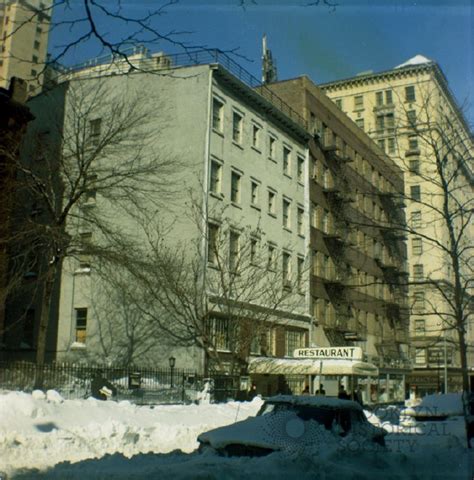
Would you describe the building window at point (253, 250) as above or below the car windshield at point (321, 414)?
above

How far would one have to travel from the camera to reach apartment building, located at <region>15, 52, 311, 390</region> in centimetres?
2773

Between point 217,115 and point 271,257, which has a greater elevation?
point 217,115

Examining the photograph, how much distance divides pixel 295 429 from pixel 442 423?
6410 mm

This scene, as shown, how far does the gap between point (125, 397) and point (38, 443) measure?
886 centimetres

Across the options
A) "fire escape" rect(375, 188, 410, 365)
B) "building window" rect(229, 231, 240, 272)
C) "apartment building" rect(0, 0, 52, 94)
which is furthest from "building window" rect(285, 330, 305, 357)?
"apartment building" rect(0, 0, 52, 94)

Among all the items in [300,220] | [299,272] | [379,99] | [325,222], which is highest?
[379,99]

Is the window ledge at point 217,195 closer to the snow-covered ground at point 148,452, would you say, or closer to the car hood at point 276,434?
the snow-covered ground at point 148,452

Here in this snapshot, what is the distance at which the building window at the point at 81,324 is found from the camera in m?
30.1

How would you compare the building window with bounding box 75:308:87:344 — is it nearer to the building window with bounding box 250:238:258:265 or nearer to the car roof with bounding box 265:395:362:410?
the building window with bounding box 250:238:258:265

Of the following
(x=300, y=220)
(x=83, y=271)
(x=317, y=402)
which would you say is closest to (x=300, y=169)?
(x=300, y=220)

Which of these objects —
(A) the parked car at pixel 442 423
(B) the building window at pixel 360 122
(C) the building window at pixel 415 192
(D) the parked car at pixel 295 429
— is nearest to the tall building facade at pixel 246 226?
(C) the building window at pixel 415 192

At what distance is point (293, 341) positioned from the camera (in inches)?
1308

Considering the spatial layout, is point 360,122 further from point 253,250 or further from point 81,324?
point 81,324

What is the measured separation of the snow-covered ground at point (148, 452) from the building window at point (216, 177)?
42.6ft
